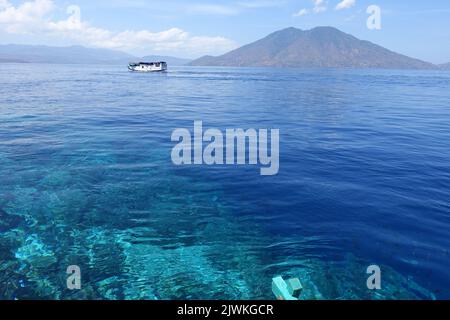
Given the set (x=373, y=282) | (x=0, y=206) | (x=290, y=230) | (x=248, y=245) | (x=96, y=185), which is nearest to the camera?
(x=373, y=282)

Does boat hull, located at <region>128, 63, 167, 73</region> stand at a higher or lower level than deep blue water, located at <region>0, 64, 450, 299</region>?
higher

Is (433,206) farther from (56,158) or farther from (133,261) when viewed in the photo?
(56,158)

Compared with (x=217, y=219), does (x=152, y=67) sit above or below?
above

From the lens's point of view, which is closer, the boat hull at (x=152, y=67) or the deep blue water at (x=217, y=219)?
the deep blue water at (x=217, y=219)

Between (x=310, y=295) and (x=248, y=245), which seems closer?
(x=310, y=295)

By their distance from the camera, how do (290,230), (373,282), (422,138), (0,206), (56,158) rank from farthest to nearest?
(422,138)
(56,158)
(0,206)
(290,230)
(373,282)

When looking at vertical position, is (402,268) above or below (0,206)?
below

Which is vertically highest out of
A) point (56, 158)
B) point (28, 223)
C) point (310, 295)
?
point (56, 158)

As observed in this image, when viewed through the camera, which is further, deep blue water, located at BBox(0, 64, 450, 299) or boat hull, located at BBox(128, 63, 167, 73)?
boat hull, located at BBox(128, 63, 167, 73)

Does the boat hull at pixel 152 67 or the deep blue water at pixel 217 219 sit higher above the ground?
the boat hull at pixel 152 67

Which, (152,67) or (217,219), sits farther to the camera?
(152,67)
